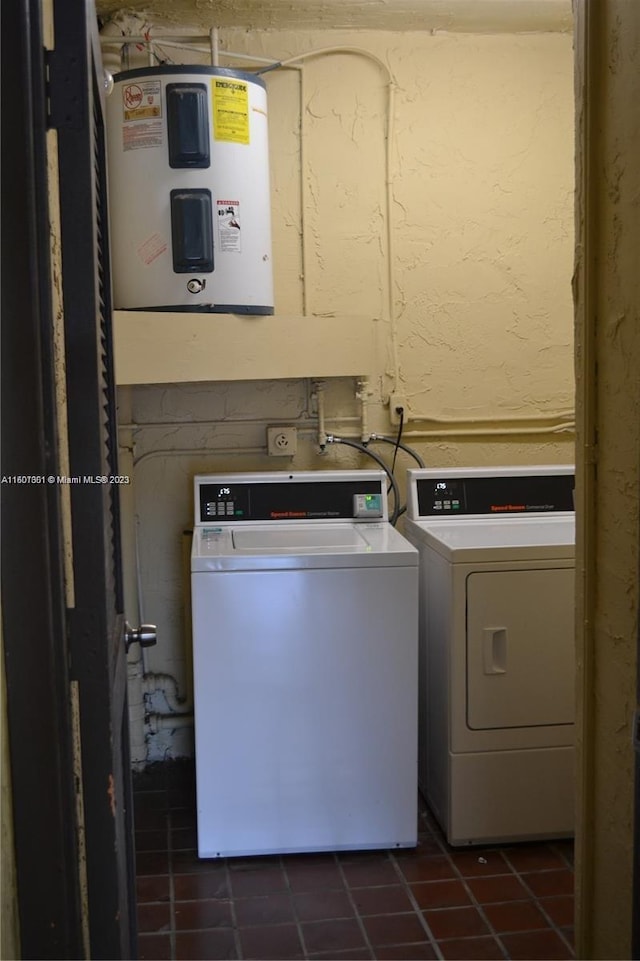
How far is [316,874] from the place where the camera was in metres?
2.65

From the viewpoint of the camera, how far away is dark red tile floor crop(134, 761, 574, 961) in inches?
90.7

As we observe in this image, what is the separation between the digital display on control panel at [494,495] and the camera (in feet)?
10.4

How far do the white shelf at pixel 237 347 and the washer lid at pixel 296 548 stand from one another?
49 centimetres

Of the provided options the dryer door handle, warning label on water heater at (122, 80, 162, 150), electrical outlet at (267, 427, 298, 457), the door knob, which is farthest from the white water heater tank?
the door knob

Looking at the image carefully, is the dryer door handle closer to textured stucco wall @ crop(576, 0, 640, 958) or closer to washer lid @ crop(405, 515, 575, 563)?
washer lid @ crop(405, 515, 575, 563)

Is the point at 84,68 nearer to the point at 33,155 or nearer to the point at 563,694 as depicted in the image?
the point at 33,155

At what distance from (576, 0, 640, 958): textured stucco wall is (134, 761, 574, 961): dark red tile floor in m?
0.86

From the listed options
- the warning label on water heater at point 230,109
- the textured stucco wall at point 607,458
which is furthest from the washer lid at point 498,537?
the warning label on water heater at point 230,109

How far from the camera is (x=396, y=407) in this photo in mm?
3340

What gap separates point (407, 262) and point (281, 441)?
30.2 inches

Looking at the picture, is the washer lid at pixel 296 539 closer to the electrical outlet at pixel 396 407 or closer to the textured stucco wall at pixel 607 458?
the electrical outlet at pixel 396 407

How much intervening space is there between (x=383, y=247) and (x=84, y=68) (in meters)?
2.16

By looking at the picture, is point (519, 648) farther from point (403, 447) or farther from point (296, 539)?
point (403, 447)

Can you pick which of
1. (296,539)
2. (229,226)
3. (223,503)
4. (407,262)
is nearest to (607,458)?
(296,539)
